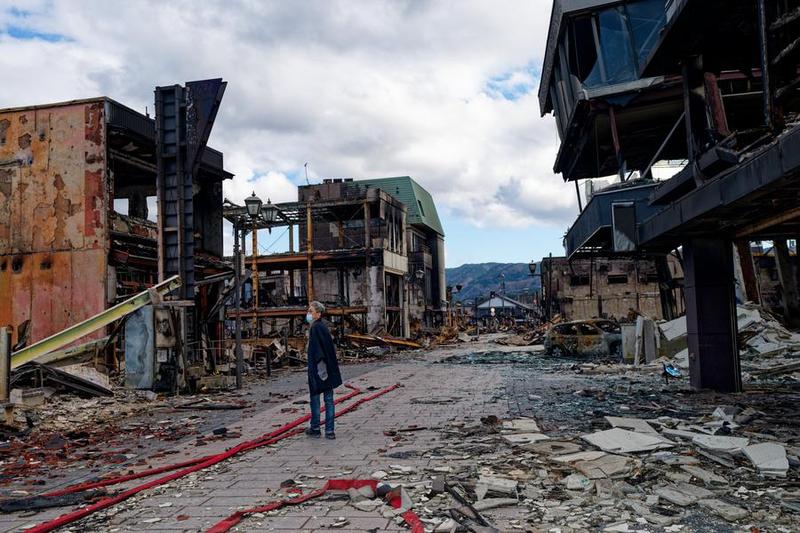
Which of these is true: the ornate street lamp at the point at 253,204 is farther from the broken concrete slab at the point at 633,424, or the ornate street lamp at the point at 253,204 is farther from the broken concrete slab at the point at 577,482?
the broken concrete slab at the point at 577,482

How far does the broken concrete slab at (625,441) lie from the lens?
21.6 ft

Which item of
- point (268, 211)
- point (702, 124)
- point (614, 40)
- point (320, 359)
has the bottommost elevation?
point (320, 359)

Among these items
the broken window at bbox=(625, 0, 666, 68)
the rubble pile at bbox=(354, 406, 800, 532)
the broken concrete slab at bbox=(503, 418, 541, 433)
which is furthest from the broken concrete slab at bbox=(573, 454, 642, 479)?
the broken window at bbox=(625, 0, 666, 68)

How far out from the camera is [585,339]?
2427 cm

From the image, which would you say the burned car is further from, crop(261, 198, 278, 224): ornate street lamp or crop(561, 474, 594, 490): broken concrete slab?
crop(561, 474, 594, 490): broken concrete slab

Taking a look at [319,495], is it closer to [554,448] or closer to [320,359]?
[554,448]

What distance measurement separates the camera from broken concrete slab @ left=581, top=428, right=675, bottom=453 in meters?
6.59

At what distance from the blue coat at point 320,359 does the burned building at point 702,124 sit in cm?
553

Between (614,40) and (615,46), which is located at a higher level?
(614,40)

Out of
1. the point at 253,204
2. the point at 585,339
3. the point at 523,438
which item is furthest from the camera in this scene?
the point at 585,339

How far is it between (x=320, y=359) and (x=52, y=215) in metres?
13.8

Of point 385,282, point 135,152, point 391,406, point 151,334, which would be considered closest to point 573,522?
point 391,406

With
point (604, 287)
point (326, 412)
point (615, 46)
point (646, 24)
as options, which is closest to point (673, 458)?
point (326, 412)

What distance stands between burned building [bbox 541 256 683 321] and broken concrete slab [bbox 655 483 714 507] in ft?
132
